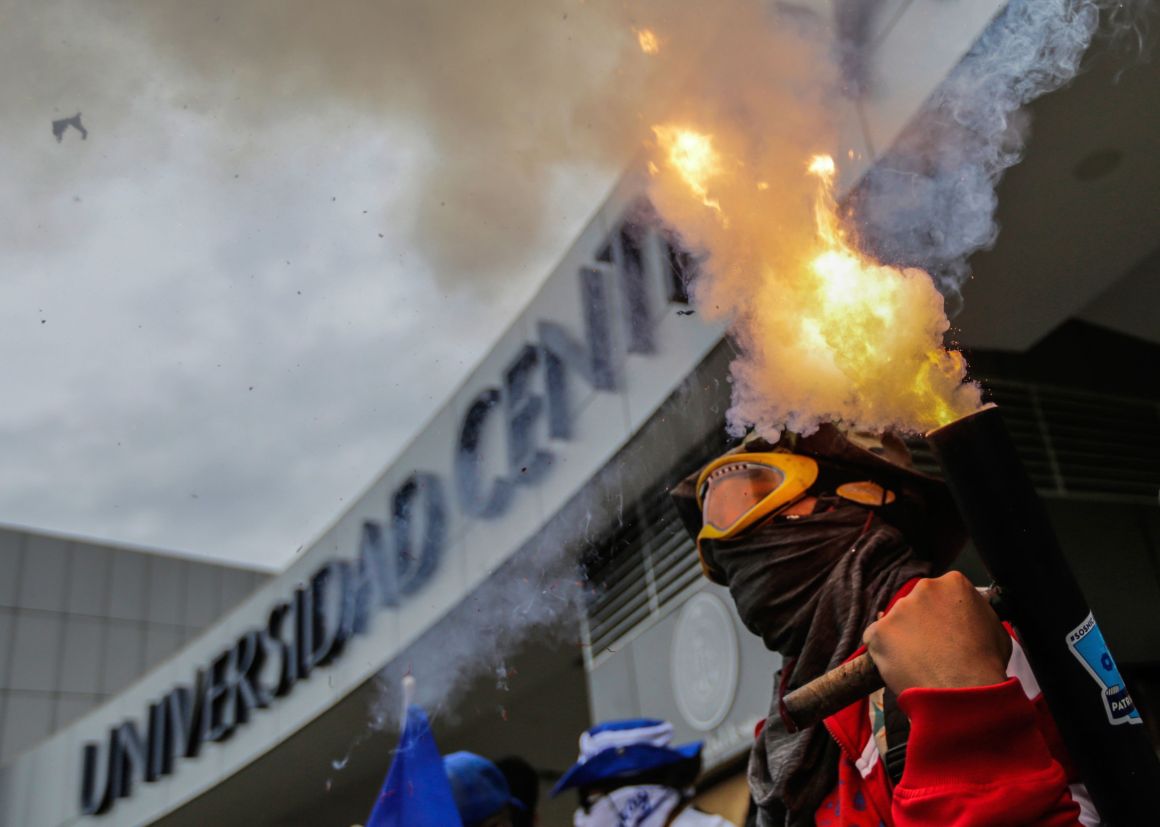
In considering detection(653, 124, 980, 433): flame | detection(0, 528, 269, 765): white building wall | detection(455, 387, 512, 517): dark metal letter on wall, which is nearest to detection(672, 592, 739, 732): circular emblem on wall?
detection(455, 387, 512, 517): dark metal letter on wall

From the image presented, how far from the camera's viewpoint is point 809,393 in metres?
2.48

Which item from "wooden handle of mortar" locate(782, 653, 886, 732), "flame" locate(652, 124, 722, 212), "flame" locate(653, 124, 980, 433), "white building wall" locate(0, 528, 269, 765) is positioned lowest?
"wooden handle of mortar" locate(782, 653, 886, 732)

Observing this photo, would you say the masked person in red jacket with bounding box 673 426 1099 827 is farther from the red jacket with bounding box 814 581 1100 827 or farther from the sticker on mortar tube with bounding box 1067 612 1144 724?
the sticker on mortar tube with bounding box 1067 612 1144 724

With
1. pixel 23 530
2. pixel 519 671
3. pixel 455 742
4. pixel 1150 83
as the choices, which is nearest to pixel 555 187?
pixel 1150 83

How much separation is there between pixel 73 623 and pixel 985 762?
28687 mm

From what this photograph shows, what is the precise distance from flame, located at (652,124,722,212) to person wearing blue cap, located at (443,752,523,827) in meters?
2.06

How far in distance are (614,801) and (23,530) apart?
26219 millimetres

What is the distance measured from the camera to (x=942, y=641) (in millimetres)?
1824

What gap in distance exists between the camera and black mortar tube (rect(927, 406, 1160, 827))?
1636 mm

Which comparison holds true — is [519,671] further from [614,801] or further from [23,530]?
[23,530]

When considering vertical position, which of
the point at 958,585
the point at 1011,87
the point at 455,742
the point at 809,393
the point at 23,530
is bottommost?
the point at 958,585

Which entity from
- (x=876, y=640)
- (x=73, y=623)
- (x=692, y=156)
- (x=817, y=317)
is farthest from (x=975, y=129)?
(x=73, y=623)

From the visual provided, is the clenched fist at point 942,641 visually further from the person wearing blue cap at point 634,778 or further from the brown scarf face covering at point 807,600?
the person wearing blue cap at point 634,778

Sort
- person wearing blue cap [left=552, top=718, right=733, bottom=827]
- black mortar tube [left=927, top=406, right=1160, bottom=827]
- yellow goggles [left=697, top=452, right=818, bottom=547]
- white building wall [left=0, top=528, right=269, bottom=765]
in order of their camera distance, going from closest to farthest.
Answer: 1. black mortar tube [left=927, top=406, right=1160, bottom=827]
2. yellow goggles [left=697, top=452, right=818, bottom=547]
3. person wearing blue cap [left=552, top=718, right=733, bottom=827]
4. white building wall [left=0, top=528, right=269, bottom=765]
